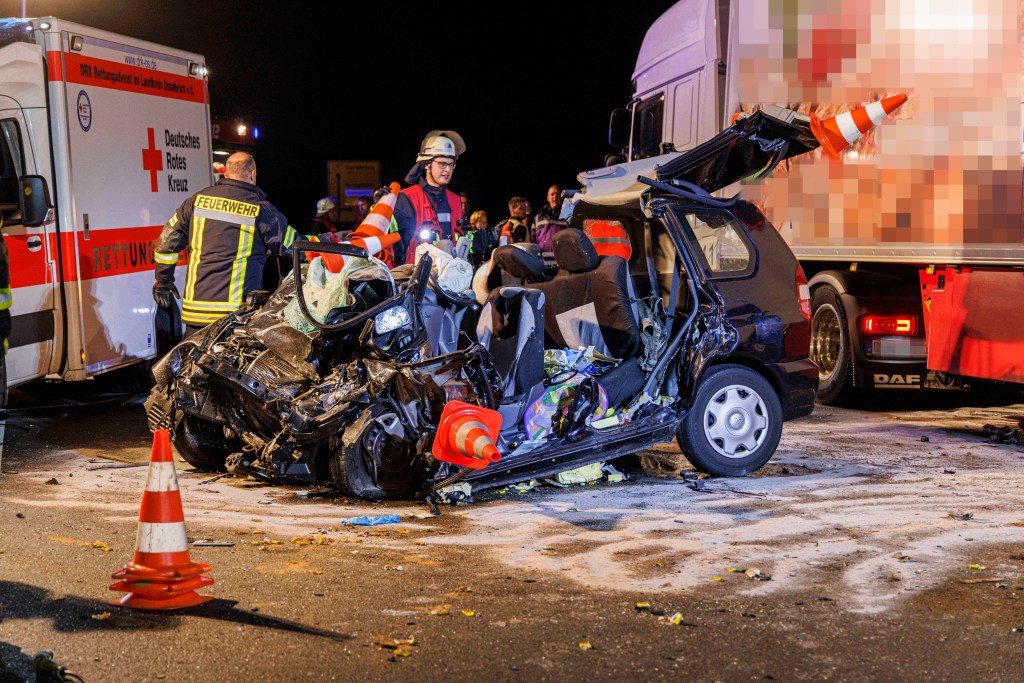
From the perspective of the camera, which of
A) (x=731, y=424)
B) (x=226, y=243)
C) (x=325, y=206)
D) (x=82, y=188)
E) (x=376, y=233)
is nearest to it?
(x=376, y=233)

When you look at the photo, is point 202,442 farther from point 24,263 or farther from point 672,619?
point 672,619

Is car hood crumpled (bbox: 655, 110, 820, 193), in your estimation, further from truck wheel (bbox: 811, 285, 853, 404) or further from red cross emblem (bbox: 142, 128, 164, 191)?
red cross emblem (bbox: 142, 128, 164, 191)

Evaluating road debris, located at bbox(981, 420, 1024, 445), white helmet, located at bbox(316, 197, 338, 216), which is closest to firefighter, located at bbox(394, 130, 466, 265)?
road debris, located at bbox(981, 420, 1024, 445)

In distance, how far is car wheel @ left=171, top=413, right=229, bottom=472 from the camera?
7.49 m

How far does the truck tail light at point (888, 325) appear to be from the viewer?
10.6 metres

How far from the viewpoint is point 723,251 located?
780 centimetres

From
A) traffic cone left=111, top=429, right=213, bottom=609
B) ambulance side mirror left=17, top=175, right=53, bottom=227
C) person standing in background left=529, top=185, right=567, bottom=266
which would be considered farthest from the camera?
person standing in background left=529, top=185, right=567, bottom=266

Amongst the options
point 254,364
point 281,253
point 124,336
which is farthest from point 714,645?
point 124,336

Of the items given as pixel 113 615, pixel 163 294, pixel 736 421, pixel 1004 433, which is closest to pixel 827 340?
pixel 1004 433

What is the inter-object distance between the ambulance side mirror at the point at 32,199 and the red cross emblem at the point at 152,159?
2334 millimetres

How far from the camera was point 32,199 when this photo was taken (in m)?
8.20

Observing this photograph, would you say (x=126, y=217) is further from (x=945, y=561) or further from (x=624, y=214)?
(x=945, y=561)

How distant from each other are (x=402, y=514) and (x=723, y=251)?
108 inches

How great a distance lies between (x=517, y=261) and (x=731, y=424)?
166 cm
